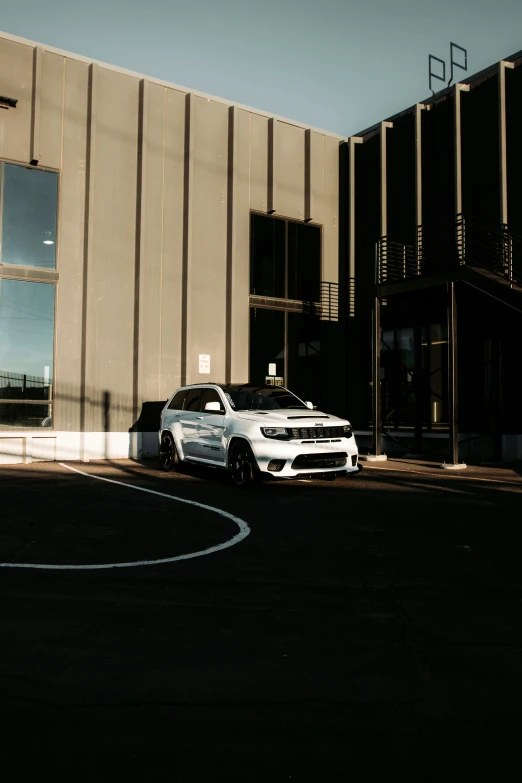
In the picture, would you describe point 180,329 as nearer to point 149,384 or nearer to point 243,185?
point 149,384

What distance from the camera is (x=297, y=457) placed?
11.7m

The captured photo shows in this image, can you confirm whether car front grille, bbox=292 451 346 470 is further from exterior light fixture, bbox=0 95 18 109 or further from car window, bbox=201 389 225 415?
exterior light fixture, bbox=0 95 18 109

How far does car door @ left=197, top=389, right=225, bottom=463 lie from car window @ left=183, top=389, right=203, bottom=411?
0.70 feet

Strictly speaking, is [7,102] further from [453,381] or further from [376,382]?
[453,381]

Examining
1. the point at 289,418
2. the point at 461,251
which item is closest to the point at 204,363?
the point at 461,251

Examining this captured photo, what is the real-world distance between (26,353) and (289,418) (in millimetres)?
7926

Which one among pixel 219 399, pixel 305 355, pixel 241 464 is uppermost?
pixel 305 355

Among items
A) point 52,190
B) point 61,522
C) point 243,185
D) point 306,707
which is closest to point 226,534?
point 61,522

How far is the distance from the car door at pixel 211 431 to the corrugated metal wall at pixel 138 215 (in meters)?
4.96

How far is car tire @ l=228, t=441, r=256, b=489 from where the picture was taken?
39.2ft

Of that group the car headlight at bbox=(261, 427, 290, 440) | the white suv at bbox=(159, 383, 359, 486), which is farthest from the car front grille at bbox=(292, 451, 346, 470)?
the car headlight at bbox=(261, 427, 290, 440)

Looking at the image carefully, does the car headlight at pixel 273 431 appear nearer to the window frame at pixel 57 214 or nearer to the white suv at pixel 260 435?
the white suv at pixel 260 435

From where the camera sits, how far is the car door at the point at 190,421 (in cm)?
1392

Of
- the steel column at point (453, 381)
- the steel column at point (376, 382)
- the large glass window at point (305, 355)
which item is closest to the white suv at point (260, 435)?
the steel column at point (453, 381)
